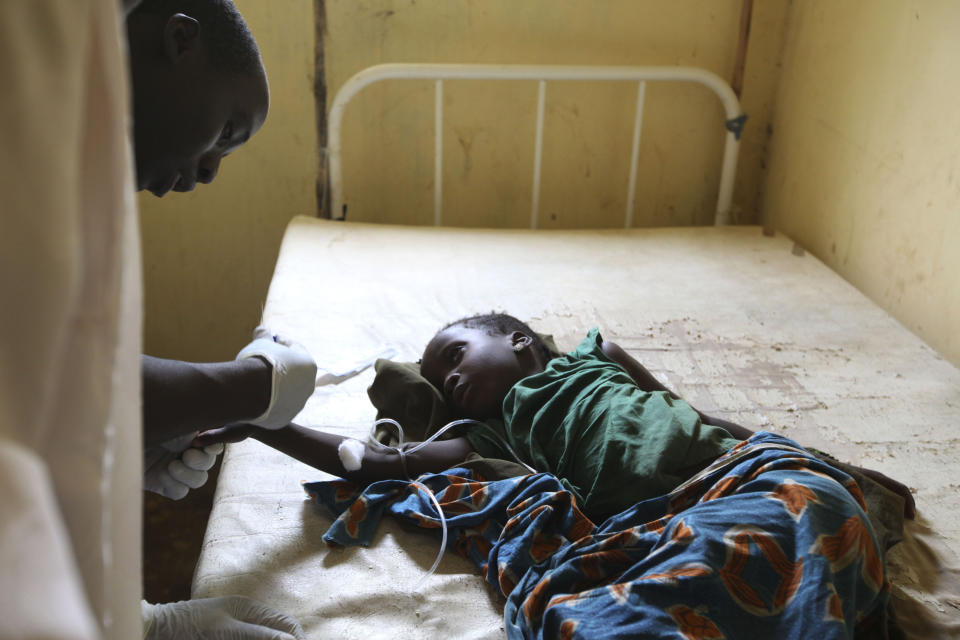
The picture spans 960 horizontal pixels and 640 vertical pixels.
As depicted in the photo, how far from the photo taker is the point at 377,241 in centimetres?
238

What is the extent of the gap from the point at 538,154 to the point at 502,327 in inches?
47.6

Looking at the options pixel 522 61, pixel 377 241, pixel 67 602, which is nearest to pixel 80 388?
pixel 67 602

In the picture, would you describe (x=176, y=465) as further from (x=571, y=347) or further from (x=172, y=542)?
(x=172, y=542)

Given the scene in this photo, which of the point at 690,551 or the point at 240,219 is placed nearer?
the point at 690,551

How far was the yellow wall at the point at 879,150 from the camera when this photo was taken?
1970 mm

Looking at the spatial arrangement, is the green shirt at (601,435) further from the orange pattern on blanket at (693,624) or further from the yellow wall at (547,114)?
the yellow wall at (547,114)

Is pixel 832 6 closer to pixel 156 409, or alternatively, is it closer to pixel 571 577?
pixel 571 577

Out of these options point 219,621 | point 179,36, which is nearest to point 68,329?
point 179,36

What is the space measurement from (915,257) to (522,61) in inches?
48.6

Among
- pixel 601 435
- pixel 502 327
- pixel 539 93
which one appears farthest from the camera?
pixel 539 93

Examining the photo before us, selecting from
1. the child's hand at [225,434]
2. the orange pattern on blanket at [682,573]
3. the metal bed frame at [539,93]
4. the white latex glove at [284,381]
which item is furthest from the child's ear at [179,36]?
the metal bed frame at [539,93]

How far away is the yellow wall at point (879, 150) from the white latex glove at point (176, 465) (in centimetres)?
161

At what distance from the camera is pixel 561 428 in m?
1.32

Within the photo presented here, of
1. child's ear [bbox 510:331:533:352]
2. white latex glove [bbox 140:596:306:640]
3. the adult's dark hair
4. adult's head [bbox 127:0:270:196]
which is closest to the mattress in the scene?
white latex glove [bbox 140:596:306:640]
